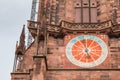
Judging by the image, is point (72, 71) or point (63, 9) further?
point (63, 9)

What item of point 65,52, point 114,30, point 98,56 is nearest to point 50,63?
point 65,52

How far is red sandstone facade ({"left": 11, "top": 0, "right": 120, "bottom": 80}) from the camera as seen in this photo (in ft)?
62.7

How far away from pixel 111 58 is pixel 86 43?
157 cm

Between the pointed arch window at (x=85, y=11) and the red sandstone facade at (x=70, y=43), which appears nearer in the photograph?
the red sandstone facade at (x=70, y=43)

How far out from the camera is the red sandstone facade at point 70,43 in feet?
62.7

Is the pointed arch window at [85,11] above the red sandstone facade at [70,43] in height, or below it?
above

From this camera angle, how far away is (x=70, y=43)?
20609 millimetres

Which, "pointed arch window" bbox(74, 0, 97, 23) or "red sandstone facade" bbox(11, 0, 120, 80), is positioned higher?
"pointed arch window" bbox(74, 0, 97, 23)

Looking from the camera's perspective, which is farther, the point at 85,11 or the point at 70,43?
the point at 85,11

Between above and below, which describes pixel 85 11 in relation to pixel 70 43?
above

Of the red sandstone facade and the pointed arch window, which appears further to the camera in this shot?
the pointed arch window

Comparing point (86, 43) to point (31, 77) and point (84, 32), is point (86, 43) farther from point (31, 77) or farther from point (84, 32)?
point (31, 77)

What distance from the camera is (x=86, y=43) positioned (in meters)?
20.6

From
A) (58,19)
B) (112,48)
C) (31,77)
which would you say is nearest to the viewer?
(31,77)
